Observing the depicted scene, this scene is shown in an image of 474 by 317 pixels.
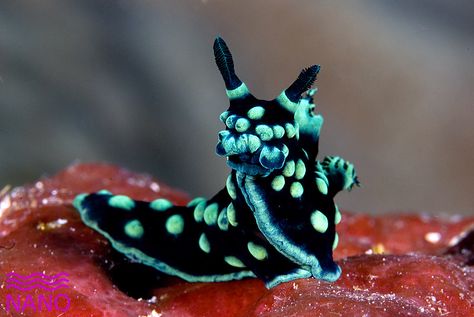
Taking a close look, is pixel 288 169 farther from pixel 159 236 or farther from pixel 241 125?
pixel 159 236

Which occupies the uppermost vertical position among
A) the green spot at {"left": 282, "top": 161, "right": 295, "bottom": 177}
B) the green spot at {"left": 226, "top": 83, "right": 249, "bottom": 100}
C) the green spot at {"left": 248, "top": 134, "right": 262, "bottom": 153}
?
the green spot at {"left": 226, "top": 83, "right": 249, "bottom": 100}

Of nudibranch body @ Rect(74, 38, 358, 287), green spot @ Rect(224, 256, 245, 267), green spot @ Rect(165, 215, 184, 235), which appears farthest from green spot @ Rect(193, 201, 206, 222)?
green spot @ Rect(224, 256, 245, 267)

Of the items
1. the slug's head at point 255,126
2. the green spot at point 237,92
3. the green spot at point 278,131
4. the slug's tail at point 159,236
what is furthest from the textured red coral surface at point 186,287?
the green spot at point 237,92

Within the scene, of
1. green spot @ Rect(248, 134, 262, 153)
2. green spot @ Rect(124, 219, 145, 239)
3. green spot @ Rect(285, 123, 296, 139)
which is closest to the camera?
green spot @ Rect(248, 134, 262, 153)

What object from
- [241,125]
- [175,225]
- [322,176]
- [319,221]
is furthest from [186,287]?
[241,125]

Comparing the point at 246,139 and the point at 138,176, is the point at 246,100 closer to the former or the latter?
the point at 246,139

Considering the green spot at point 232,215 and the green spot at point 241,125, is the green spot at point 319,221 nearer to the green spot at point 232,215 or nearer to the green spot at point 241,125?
the green spot at point 232,215

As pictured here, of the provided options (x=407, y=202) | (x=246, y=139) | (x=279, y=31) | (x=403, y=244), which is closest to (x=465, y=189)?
(x=407, y=202)

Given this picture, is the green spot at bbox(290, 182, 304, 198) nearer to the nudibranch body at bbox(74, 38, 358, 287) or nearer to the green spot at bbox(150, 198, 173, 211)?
the nudibranch body at bbox(74, 38, 358, 287)
